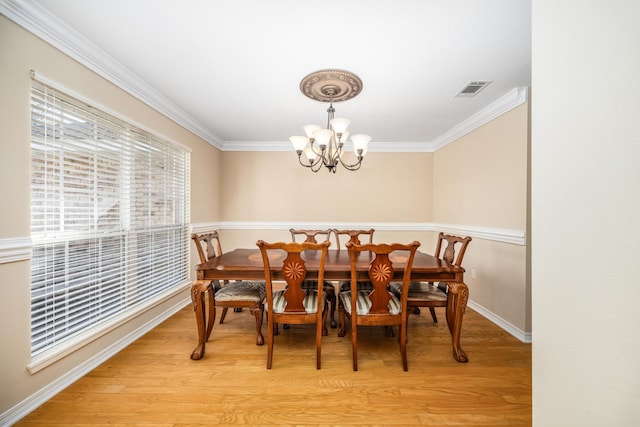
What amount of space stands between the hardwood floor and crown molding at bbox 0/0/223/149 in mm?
2291

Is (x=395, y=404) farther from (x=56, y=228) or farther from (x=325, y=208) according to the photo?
(x=325, y=208)

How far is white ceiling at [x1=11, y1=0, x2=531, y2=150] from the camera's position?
1.50 metres

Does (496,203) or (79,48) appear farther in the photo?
(496,203)

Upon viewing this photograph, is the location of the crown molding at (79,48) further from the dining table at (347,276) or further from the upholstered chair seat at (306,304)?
the upholstered chair seat at (306,304)

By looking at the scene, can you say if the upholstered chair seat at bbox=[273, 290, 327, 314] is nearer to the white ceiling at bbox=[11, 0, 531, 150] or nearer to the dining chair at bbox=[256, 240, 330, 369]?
the dining chair at bbox=[256, 240, 330, 369]

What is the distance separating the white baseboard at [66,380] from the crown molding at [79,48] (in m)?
2.19

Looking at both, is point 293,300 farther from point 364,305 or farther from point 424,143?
point 424,143

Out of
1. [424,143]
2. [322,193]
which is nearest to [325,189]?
[322,193]

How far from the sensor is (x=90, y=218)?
1941mm

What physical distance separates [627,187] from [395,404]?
1.66m

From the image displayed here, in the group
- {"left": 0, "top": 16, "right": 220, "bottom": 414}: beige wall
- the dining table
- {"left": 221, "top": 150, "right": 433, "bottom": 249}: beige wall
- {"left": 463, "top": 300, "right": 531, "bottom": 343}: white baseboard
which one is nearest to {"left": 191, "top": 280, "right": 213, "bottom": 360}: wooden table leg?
the dining table

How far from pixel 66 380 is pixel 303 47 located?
2.85 metres

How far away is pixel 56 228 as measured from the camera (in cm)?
169

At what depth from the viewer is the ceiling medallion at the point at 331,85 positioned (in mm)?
2143
